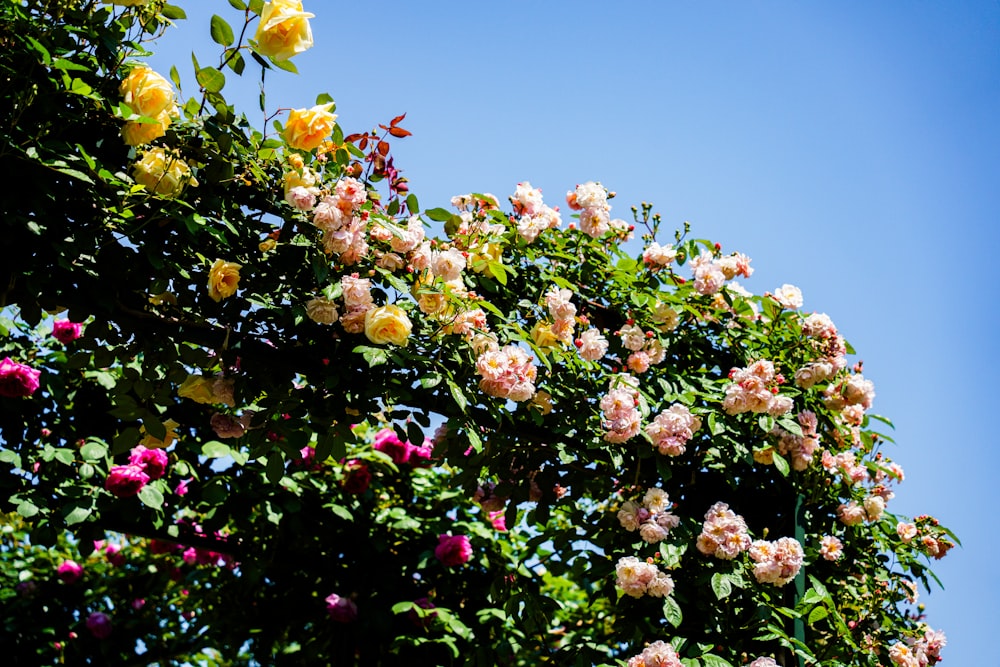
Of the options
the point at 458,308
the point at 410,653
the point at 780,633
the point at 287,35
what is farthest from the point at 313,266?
the point at 410,653

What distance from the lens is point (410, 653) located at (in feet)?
10.7

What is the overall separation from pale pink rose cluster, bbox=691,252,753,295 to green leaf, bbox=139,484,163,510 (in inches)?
69.3

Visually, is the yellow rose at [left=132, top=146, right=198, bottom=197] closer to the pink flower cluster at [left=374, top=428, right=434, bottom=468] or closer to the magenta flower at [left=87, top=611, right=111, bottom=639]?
the pink flower cluster at [left=374, top=428, right=434, bottom=468]

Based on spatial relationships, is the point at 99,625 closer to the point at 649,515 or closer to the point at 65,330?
the point at 65,330

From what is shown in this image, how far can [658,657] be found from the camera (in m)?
2.28

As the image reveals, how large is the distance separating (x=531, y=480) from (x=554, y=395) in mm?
344

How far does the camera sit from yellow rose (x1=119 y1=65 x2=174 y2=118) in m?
1.89

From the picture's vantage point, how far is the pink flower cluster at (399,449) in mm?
3482

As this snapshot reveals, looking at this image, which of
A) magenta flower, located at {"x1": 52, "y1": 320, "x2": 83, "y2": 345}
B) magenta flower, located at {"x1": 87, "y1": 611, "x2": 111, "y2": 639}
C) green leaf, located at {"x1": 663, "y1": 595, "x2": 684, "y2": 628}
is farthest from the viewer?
magenta flower, located at {"x1": 87, "y1": 611, "x2": 111, "y2": 639}

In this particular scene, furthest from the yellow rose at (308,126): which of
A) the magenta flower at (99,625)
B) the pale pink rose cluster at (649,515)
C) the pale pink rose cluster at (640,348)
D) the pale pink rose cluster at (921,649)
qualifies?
the magenta flower at (99,625)

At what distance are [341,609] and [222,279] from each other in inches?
66.3

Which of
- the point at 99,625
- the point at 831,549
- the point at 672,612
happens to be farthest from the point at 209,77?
the point at 99,625

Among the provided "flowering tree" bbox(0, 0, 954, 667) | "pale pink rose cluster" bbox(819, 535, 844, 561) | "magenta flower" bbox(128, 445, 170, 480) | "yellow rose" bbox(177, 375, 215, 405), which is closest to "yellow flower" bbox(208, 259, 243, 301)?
"flowering tree" bbox(0, 0, 954, 667)

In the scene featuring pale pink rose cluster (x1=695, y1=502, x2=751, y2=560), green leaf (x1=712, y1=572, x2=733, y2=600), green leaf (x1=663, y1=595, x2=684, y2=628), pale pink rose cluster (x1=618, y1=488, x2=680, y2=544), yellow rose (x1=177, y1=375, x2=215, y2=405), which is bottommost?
green leaf (x1=663, y1=595, x2=684, y2=628)
